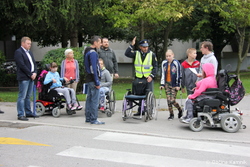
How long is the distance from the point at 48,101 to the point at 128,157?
476 cm

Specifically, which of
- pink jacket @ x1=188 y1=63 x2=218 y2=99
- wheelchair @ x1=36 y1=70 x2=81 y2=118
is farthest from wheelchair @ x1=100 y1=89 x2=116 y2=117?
pink jacket @ x1=188 y1=63 x2=218 y2=99

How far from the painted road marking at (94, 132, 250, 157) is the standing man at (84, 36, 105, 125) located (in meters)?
1.16

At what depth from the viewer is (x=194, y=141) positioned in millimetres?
7289

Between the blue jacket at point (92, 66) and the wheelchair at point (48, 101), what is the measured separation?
1.69 meters

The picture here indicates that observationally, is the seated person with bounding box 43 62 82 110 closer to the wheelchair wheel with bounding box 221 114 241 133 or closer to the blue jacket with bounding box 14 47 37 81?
the blue jacket with bounding box 14 47 37 81

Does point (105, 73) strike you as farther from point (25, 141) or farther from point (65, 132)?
point (25, 141)

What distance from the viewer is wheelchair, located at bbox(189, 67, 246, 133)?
8.05 m

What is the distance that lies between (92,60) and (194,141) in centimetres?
303

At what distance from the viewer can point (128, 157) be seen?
241 inches

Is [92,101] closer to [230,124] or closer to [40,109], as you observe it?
[40,109]

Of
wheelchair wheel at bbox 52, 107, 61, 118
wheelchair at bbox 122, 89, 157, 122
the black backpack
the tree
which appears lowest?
wheelchair wheel at bbox 52, 107, 61, 118

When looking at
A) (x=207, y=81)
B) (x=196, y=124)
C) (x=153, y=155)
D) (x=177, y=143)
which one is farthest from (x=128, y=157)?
(x=207, y=81)

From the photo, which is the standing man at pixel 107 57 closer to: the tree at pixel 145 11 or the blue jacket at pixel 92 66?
the blue jacket at pixel 92 66

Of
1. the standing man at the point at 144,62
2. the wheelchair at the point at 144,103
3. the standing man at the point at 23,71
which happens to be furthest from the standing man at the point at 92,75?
the standing man at the point at 23,71
